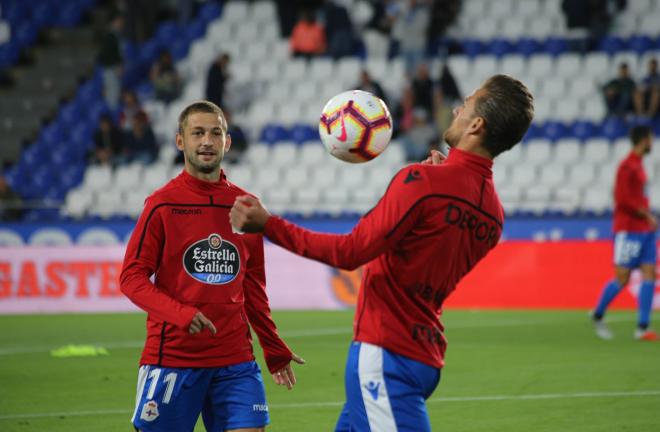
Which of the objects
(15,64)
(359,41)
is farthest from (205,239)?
(15,64)

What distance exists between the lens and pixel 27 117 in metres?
26.0

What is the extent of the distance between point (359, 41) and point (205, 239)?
19.5m

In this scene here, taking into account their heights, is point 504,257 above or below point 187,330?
below

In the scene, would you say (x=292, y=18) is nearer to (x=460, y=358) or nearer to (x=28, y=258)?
(x=28, y=258)

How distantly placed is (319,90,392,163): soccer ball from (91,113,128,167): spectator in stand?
17.7m

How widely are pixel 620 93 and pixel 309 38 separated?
7.11 m

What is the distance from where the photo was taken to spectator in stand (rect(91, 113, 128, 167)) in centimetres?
2244

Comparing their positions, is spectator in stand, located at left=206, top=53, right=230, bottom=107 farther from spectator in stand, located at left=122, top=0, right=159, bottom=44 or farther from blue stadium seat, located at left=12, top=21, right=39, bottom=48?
blue stadium seat, located at left=12, top=21, right=39, bottom=48

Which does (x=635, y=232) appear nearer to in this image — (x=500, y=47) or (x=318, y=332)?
(x=318, y=332)

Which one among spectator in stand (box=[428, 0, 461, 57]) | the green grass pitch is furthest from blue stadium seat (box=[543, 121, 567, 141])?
the green grass pitch

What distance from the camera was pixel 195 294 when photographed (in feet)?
17.1

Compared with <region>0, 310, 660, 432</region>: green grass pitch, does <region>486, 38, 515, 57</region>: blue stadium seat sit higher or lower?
higher

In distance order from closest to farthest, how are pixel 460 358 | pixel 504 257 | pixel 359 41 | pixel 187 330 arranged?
pixel 187 330
pixel 460 358
pixel 504 257
pixel 359 41

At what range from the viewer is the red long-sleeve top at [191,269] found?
5.17 metres
